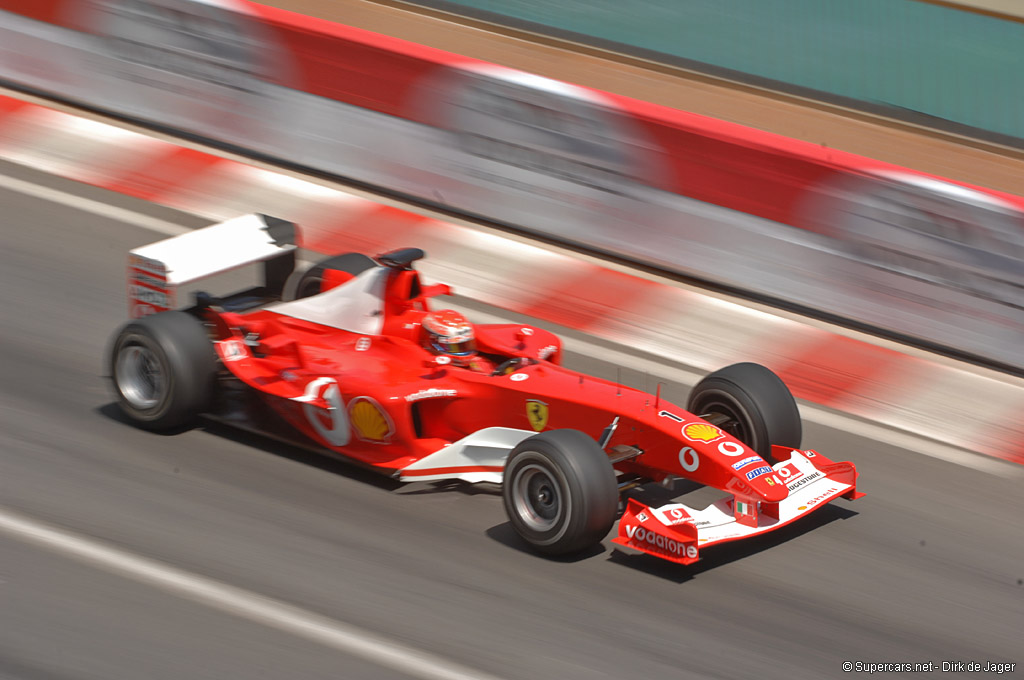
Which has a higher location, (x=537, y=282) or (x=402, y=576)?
(x=537, y=282)

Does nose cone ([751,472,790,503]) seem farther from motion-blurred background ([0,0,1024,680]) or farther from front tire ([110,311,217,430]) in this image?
front tire ([110,311,217,430])

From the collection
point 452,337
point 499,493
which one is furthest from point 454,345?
point 499,493

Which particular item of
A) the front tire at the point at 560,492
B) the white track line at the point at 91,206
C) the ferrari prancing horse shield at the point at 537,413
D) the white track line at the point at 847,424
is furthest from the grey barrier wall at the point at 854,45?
the front tire at the point at 560,492

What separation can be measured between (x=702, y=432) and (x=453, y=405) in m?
1.41

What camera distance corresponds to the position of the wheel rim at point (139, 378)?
26.4ft

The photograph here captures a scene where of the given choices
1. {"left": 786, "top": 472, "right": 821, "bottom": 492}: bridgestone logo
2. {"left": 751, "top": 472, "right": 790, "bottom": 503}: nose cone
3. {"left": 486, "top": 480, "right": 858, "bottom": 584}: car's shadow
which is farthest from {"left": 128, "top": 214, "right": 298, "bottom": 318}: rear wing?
{"left": 786, "top": 472, "right": 821, "bottom": 492}: bridgestone logo

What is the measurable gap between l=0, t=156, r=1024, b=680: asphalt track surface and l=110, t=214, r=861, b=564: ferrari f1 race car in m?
0.24

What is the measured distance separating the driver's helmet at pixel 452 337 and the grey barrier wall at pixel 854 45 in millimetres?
5794

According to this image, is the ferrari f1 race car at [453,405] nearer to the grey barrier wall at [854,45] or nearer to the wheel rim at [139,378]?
the wheel rim at [139,378]

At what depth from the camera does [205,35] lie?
11.7 m

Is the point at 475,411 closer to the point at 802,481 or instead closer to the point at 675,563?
the point at 675,563

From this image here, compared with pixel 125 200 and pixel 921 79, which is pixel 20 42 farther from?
pixel 921 79

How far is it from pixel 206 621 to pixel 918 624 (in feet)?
11.3

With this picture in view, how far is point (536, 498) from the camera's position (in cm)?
702
